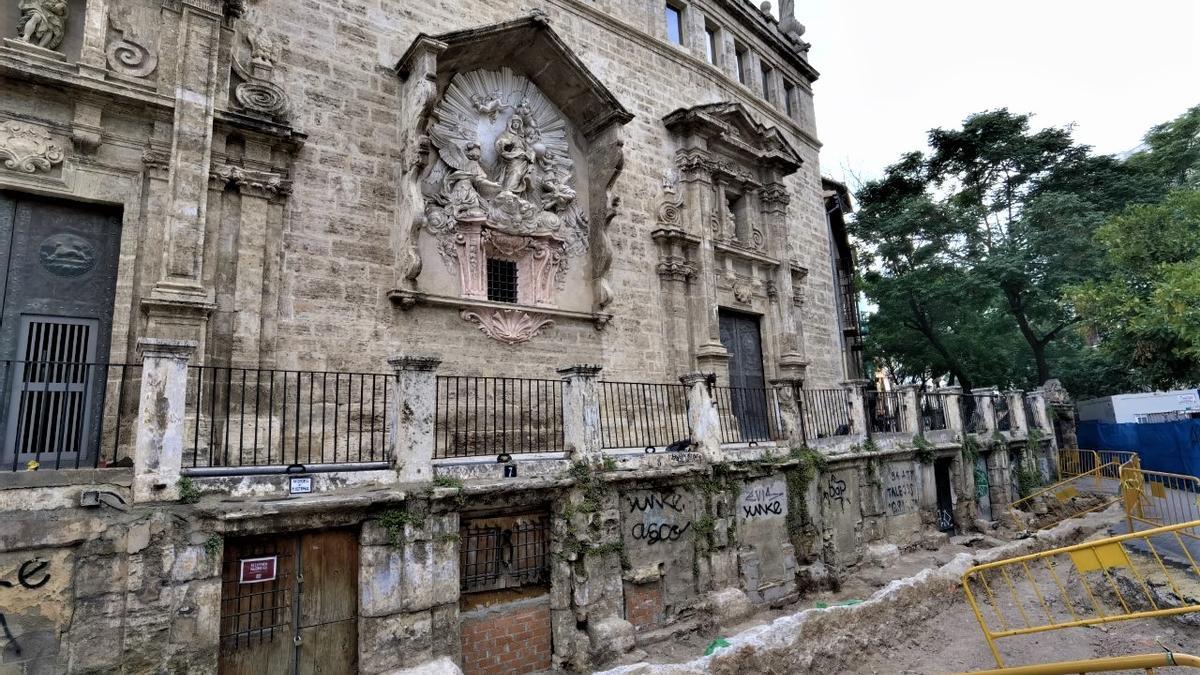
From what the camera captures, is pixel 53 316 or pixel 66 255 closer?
pixel 53 316

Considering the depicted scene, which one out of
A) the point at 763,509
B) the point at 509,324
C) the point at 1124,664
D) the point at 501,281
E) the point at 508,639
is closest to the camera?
the point at 1124,664

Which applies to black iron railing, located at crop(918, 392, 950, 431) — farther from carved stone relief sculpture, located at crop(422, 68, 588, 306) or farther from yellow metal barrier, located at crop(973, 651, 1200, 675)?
yellow metal barrier, located at crop(973, 651, 1200, 675)

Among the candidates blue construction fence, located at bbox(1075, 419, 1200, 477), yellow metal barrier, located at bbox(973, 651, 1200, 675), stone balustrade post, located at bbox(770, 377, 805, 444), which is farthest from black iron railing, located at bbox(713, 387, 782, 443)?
blue construction fence, located at bbox(1075, 419, 1200, 477)

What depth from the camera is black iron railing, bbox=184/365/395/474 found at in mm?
6363

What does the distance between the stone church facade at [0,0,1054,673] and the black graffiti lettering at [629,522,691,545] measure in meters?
0.04

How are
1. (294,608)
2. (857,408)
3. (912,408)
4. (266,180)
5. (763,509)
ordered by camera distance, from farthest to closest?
(912,408) → (857,408) → (763,509) → (266,180) → (294,608)

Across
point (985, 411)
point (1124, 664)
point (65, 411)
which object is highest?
point (65, 411)

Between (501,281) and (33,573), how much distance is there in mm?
6787

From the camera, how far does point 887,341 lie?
78.9 ft

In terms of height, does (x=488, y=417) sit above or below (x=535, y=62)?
below

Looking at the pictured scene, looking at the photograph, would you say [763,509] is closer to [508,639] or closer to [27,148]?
[508,639]

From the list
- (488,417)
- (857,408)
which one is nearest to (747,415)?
(857,408)

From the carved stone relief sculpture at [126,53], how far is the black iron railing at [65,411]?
3.41 meters

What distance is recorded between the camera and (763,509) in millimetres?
8742
